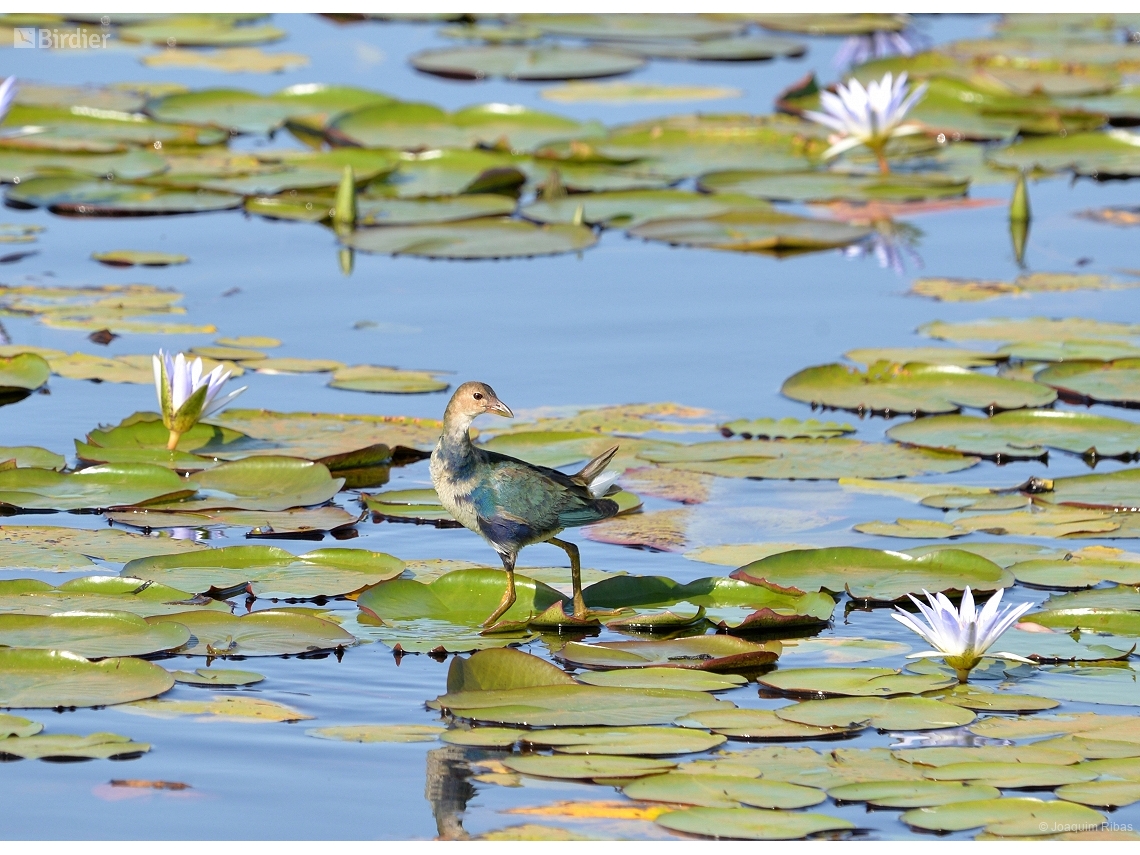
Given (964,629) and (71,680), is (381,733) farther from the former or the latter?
(964,629)

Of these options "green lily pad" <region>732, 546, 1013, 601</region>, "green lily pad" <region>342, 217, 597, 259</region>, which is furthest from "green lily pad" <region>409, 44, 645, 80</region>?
"green lily pad" <region>732, 546, 1013, 601</region>

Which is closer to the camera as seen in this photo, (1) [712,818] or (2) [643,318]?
(1) [712,818]

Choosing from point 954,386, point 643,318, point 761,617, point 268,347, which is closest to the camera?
point 761,617

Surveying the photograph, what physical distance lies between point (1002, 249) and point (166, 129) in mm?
6122

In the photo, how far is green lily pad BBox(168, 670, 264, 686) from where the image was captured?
506cm

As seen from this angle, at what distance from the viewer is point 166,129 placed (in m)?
12.7

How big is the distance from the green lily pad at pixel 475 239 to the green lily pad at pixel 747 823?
20.6ft

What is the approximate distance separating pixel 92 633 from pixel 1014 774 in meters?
2.76

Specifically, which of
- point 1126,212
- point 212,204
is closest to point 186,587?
point 212,204

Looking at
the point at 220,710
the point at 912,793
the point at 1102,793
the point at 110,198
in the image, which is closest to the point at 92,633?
the point at 220,710

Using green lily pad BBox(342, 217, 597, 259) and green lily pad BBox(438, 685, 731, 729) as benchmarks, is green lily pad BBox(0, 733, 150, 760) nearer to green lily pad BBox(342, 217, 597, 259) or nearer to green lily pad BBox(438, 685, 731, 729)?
green lily pad BBox(438, 685, 731, 729)

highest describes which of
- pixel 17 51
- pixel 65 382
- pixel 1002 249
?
pixel 17 51

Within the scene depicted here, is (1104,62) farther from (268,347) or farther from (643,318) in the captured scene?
(268,347)

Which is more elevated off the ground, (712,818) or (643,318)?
(643,318)
